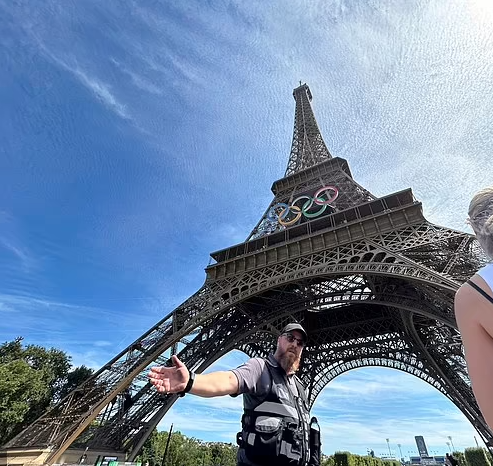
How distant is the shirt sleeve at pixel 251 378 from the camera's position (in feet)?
6.08

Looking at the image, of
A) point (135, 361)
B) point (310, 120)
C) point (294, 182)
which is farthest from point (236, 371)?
point (310, 120)

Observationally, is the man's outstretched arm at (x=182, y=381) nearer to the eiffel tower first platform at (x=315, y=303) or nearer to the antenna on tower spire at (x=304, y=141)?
the eiffel tower first platform at (x=315, y=303)

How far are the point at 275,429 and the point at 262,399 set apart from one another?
173 mm

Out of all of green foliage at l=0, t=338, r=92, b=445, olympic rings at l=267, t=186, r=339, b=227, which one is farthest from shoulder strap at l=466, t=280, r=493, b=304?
green foliage at l=0, t=338, r=92, b=445

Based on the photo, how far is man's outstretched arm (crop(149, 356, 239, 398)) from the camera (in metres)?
1.63

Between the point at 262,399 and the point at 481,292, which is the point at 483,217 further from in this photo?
the point at 262,399

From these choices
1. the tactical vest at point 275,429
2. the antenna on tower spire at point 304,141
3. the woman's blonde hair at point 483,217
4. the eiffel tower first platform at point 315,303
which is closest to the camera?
the woman's blonde hair at point 483,217

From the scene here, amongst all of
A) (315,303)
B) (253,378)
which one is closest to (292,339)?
(253,378)

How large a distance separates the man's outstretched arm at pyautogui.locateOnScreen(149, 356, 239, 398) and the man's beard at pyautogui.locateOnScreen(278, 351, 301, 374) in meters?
0.57

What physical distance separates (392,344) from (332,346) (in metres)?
4.39

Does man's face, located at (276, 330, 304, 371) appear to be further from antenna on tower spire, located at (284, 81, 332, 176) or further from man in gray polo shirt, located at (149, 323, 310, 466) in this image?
antenna on tower spire, located at (284, 81, 332, 176)

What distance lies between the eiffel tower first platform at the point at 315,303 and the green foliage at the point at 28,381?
5.61 metres

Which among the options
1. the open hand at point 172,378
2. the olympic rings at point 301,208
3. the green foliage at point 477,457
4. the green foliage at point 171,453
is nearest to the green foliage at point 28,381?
the green foliage at point 171,453

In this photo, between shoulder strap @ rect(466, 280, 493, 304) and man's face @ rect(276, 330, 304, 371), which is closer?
shoulder strap @ rect(466, 280, 493, 304)
